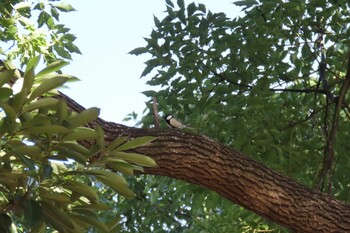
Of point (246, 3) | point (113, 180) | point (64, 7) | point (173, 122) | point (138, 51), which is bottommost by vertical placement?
point (113, 180)

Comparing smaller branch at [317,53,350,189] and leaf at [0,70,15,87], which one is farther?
smaller branch at [317,53,350,189]

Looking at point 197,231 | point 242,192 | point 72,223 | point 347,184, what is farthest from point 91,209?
point 197,231

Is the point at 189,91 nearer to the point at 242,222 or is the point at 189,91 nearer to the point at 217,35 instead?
the point at 217,35

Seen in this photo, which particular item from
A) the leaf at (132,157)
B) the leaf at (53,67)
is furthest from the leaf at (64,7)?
the leaf at (132,157)

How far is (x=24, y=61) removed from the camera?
4.75 metres

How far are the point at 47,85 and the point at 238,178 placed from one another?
43.0 inches

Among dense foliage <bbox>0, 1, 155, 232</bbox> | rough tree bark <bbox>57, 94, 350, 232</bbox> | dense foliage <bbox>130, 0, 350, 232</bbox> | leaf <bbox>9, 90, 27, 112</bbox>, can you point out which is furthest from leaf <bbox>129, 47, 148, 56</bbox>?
leaf <bbox>9, 90, 27, 112</bbox>

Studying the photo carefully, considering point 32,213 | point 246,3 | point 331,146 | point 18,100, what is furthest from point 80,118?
point 246,3

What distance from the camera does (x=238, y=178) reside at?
9.34ft

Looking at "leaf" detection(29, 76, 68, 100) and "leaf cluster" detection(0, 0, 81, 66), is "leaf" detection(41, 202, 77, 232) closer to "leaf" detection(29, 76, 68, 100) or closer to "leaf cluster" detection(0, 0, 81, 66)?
"leaf" detection(29, 76, 68, 100)

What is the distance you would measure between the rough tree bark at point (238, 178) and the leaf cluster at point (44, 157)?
0.64 metres

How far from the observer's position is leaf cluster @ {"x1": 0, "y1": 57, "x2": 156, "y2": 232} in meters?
1.84

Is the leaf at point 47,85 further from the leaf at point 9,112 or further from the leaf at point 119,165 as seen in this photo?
the leaf at point 119,165

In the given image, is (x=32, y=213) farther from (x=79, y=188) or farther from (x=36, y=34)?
(x=36, y=34)
